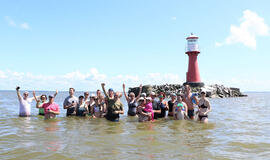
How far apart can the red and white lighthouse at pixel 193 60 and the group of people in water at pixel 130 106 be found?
30232 mm

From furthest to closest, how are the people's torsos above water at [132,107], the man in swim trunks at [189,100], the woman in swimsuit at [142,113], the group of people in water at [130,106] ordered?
the people's torsos above water at [132,107], the man in swim trunks at [189,100], the woman in swimsuit at [142,113], the group of people in water at [130,106]

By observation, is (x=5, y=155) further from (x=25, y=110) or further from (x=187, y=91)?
(x=187, y=91)

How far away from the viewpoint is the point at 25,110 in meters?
12.7

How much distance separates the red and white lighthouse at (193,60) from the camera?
41.0 metres

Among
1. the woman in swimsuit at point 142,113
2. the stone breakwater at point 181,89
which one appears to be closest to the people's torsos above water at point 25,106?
the woman in swimsuit at point 142,113

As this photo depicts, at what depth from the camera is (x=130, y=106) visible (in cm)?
1271

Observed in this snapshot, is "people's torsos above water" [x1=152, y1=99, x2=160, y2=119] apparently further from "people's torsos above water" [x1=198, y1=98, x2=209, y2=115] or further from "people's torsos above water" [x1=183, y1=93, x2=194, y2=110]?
"people's torsos above water" [x1=198, y1=98, x2=209, y2=115]

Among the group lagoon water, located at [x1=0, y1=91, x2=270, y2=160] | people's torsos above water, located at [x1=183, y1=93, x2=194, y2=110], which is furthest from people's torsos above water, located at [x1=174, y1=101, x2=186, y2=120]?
lagoon water, located at [x1=0, y1=91, x2=270, y2=160]

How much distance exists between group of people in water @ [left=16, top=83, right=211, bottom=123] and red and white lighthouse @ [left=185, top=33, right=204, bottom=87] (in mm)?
30232

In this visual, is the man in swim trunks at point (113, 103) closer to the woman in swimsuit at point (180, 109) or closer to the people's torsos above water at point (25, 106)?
the woman in swimsuit at point (180, 109)

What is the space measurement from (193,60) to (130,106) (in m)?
30.5

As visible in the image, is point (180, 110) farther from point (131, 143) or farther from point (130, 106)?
point (131, 143)

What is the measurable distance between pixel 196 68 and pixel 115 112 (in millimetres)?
33510

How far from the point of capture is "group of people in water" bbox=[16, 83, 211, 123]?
10562 millimetres
